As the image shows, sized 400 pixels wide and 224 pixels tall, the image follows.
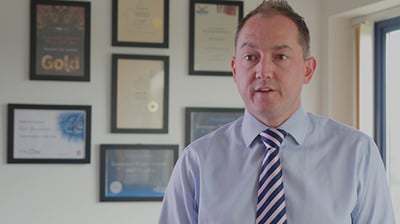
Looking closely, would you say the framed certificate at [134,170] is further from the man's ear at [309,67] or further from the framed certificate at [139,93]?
the man's ear at [309,67]

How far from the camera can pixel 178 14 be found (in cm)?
274

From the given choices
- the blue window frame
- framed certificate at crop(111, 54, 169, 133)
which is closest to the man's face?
framed certificate at crop(111, 54, 169, 133)

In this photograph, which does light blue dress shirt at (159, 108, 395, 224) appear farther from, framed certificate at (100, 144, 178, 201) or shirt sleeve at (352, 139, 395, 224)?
framed certificate at (100, 144, 178, 201)

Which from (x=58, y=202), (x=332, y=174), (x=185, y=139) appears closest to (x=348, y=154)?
(x=332, y=174)

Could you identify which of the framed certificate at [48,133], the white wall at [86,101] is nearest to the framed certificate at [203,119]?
the white wall at [86,101]

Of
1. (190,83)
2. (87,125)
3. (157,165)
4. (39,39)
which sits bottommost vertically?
(157,165)

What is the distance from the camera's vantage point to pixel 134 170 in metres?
2.68

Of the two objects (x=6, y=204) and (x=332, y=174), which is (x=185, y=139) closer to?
(x=6, y=204)

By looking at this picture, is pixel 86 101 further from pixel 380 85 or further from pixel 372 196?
pixel 372 196

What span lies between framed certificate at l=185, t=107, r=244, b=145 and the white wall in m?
0.03

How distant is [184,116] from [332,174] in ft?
5.16

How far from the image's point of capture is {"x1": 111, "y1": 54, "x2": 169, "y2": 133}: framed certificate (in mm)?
2645

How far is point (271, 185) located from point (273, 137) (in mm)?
110

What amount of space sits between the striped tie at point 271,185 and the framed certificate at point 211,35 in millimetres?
1543
